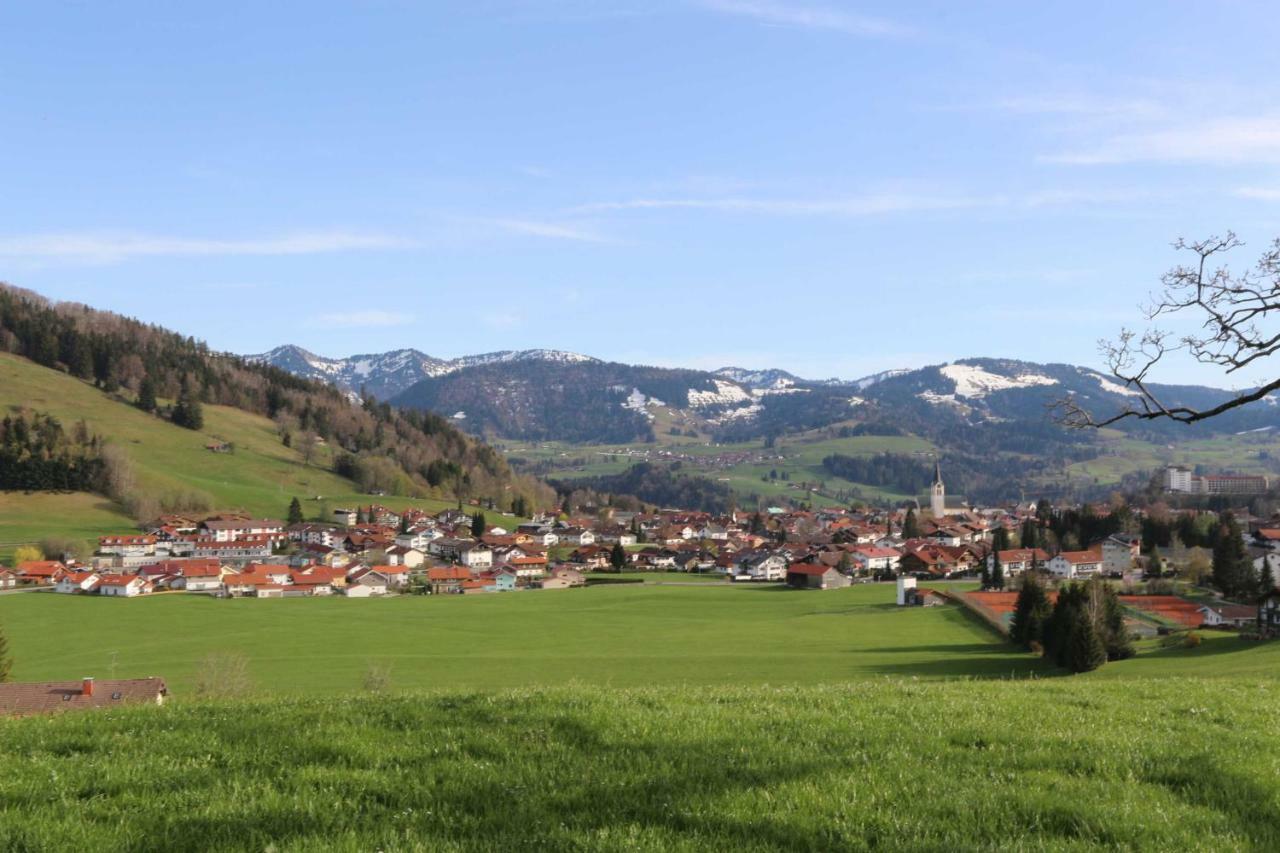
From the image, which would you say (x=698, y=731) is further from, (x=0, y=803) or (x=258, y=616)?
(x=258, y=616)

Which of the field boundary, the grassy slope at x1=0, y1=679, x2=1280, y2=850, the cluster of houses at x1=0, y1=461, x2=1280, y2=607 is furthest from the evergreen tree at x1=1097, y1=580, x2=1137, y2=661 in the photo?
the cluster of houses at x1=0, y1=461, x2=1280, y2=607

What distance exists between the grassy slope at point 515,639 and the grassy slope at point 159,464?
56.1 m

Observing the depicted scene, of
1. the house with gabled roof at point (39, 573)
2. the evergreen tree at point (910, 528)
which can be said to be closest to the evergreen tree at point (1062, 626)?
the house with gabled roof at point (39, 573)

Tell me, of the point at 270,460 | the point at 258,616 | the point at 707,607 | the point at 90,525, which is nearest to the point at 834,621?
the point at 707,607

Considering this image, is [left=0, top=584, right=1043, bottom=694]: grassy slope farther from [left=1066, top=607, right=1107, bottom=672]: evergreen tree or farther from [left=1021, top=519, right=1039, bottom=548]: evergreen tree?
[left=1021, top=519, right=1039, bottom=548]: evergreen tree

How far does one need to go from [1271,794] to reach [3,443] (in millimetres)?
172329

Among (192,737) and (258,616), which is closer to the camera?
(192,737)

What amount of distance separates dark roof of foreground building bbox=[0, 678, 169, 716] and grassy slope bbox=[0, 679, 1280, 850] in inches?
813

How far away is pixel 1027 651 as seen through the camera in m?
62.2

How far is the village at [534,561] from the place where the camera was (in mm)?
102000

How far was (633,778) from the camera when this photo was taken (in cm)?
797

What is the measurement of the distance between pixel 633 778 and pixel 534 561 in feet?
439

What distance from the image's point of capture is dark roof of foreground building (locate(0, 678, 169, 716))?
28.5 m

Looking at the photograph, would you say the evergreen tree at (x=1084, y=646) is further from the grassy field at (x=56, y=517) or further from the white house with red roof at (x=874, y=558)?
the grassy field at (x=56, y=517)
